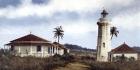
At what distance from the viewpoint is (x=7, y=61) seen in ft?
151

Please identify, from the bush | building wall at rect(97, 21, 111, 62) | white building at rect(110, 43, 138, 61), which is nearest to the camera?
the bush

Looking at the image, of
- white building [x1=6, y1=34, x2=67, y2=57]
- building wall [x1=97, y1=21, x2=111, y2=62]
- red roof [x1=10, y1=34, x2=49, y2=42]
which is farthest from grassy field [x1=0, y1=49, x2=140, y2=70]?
building wall [x1=97, y1=21, x2=111, y2=62]

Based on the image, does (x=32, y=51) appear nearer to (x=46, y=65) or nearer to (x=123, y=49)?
(x=46, y=65)

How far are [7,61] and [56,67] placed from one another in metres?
6.90

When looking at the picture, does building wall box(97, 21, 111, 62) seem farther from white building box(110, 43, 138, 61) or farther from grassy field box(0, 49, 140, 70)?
grassy field box(0, 49, 140, 70)

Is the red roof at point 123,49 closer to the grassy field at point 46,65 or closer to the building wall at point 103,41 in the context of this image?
the building wall at point 103,41

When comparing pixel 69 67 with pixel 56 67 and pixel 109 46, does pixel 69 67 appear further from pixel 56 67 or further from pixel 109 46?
pixel 109 46

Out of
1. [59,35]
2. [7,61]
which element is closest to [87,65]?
[7,61]

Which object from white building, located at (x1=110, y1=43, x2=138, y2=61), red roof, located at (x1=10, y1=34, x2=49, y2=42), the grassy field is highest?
red roof, located at (x1=10, y1=34, x2=49, y2=42)

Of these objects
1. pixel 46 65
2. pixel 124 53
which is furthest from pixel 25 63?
pixel 124 53

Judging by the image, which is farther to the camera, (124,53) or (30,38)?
(124,53)

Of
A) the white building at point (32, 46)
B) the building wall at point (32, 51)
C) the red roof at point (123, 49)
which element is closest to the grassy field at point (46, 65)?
the building wall at point (32, 51)

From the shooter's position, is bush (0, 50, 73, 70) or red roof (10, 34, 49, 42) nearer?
bush (0, 50, 73, 70)

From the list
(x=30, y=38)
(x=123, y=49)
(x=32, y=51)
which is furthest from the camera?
(x=123, y=49)
